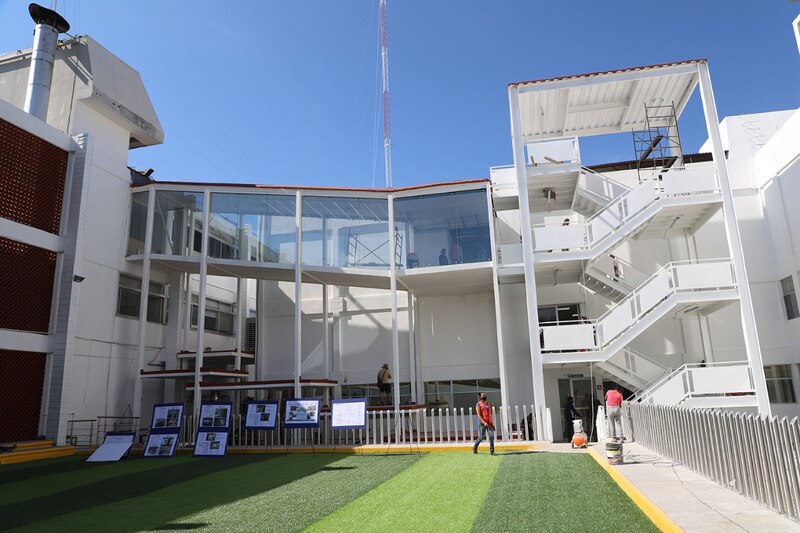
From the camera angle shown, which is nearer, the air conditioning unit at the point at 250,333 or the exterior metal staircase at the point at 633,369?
the exterior metal staircase at the point at 633,369

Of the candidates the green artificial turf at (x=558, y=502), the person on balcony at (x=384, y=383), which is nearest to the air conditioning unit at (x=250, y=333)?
the person on balcony at (x=384, y=383)

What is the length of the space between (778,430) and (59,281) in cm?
1850

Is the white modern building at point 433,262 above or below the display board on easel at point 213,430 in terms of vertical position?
above

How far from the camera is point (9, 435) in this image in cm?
1538

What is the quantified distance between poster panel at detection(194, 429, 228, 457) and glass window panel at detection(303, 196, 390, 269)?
6540 millimetres

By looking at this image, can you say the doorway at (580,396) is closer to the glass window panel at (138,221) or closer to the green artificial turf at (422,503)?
the green artificial turf at (422,503)

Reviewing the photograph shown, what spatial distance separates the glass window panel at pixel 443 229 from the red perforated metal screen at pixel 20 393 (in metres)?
11.5

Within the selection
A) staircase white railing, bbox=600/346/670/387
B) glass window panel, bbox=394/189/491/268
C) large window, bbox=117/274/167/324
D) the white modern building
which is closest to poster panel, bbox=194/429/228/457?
the white modern building

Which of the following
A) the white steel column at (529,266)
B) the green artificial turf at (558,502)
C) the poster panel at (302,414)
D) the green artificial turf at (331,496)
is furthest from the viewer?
the white steel column at (529,266)

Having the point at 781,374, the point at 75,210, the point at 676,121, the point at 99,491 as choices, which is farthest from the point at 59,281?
the point at 781,374

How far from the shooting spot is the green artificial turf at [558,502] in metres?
6.23

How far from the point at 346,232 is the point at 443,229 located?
3.37 metres

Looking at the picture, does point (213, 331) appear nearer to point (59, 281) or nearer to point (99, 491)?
point (59, 281)

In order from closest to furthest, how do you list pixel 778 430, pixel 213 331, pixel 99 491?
pixel 778 430 < pixel 99 491 < pixel 213 331
